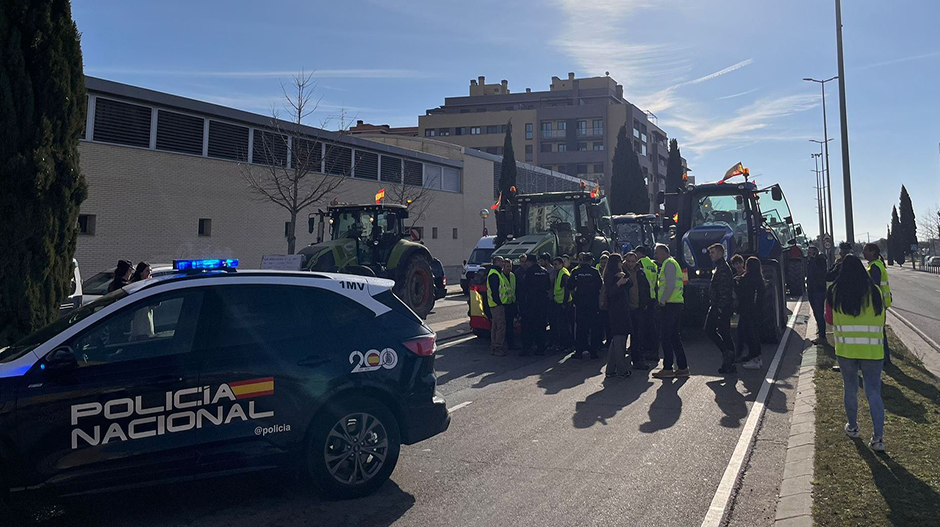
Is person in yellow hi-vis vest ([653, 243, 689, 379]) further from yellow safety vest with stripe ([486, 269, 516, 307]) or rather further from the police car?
the police car

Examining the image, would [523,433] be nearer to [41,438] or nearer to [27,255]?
[41,438]

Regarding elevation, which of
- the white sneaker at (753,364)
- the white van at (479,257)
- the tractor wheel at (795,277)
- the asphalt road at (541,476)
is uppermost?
the white van at (479,257)

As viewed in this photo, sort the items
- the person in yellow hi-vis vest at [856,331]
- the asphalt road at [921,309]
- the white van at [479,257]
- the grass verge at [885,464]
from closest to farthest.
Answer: the grass verge at [885,464] → the person in yellow hi-vis vest at [856,331] → the asphalt road at [921,309] → the white van at [479,257]

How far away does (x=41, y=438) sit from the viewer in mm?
4117

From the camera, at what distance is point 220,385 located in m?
4.62

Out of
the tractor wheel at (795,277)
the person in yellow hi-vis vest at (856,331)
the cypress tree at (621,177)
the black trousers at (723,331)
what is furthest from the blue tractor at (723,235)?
the cypress tree at (621,177)

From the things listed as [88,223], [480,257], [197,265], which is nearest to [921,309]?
[480,257]

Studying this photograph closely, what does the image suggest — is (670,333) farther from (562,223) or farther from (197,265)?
(197,265)

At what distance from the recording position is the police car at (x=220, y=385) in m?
4.18

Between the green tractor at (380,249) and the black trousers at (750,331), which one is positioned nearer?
the black trousers at (750,331)

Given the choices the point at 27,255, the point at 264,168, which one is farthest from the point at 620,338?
the point at 264,168

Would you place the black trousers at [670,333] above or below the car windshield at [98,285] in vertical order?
below

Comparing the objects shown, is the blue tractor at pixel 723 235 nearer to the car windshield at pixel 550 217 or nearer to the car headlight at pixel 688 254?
the car headlight at pixel 688 254

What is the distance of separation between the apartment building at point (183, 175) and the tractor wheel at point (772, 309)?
10.3 meters
